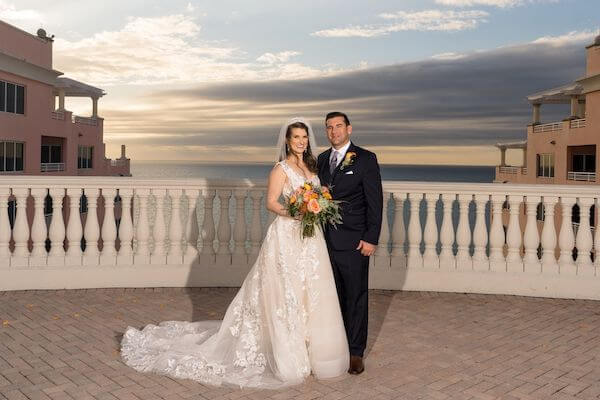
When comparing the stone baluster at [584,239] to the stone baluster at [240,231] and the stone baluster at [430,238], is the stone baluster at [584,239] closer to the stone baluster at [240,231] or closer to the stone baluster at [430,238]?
the stone baluster at [430,238]

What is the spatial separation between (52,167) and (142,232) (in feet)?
133

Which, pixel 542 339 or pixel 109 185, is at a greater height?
pixel 109 185

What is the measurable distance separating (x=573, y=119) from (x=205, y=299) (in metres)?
42.8

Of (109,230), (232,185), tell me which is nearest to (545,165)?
(232,185)

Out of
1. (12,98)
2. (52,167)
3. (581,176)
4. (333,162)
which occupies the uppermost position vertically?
(12,98)

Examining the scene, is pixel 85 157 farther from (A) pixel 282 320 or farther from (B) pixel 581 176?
(A) pixel 282 320

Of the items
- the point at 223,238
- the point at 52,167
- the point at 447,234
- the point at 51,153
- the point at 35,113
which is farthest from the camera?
the point at 51,153

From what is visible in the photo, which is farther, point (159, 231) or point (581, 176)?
point (581, 176)

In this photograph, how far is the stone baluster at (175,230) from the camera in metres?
8.17

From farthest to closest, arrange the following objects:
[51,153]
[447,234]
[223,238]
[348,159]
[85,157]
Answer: [85,157], [51,153], [223,238], [447,234], [348,159]

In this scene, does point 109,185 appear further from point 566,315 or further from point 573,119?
point 573,119

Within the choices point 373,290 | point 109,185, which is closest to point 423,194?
point 373,290

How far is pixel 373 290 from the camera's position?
27.4 feet

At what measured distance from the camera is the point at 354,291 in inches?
209
